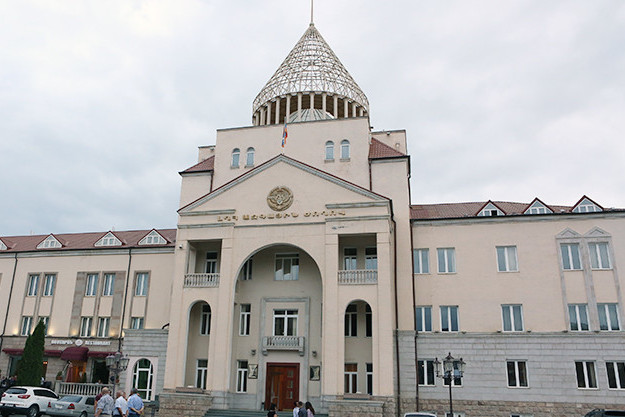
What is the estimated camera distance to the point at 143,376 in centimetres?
3278

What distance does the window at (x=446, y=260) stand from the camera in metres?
31.0

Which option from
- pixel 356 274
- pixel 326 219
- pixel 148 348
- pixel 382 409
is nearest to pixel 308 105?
pixel 326 219

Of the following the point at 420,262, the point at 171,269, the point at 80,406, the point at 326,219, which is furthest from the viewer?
the point at 171,269

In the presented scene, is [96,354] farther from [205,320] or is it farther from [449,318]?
[449,318]

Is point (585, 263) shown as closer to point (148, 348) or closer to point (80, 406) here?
point (148, 348)

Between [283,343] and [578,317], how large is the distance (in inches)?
646

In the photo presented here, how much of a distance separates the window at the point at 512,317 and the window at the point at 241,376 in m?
15.1

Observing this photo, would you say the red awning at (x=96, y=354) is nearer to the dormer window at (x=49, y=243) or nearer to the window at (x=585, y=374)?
the dormer window at (x=49, y=243)

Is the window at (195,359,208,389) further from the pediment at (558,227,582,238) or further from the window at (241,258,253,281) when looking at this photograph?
the pediment at (558,227,582,238)

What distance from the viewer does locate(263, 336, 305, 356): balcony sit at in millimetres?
29812

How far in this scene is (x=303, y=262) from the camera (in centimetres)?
3194

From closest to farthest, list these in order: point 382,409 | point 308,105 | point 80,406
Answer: point 382,409
point 80,406
point 308,105

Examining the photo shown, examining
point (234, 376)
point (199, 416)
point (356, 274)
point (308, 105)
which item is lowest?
point (199, 416)

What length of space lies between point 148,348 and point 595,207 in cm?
2829
